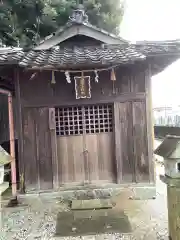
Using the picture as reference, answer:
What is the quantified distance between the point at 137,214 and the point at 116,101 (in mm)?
3422

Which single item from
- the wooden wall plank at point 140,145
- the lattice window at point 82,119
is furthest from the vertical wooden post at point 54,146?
the wooden wall plank at point 140,145

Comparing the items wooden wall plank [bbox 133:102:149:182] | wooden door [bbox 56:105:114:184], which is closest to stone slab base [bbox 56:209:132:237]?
wooden door [bbox 56:105:114:184]

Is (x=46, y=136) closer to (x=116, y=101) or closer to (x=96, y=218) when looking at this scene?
(x=116, y=101)

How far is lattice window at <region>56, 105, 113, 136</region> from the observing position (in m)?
8.95

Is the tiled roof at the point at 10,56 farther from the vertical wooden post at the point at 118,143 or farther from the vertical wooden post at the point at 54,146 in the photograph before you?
the vertical wooden post at the point at 118,143

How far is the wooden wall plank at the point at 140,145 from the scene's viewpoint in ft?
28.8

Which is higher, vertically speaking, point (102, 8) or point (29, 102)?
point (102, 8)

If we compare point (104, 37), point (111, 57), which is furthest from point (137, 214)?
point (104, 37)

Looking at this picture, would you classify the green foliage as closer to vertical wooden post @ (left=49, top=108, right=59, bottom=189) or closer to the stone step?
vertical wooden post @ (left=49, top=108, right=59, bottom=189)

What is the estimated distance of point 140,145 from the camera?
29.0ft

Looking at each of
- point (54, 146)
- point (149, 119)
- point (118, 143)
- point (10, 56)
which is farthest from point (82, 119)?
point (10, 56)

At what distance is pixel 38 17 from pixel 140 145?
9.53m

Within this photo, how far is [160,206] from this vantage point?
785cm

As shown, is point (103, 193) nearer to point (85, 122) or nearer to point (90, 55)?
point (85, 122)
